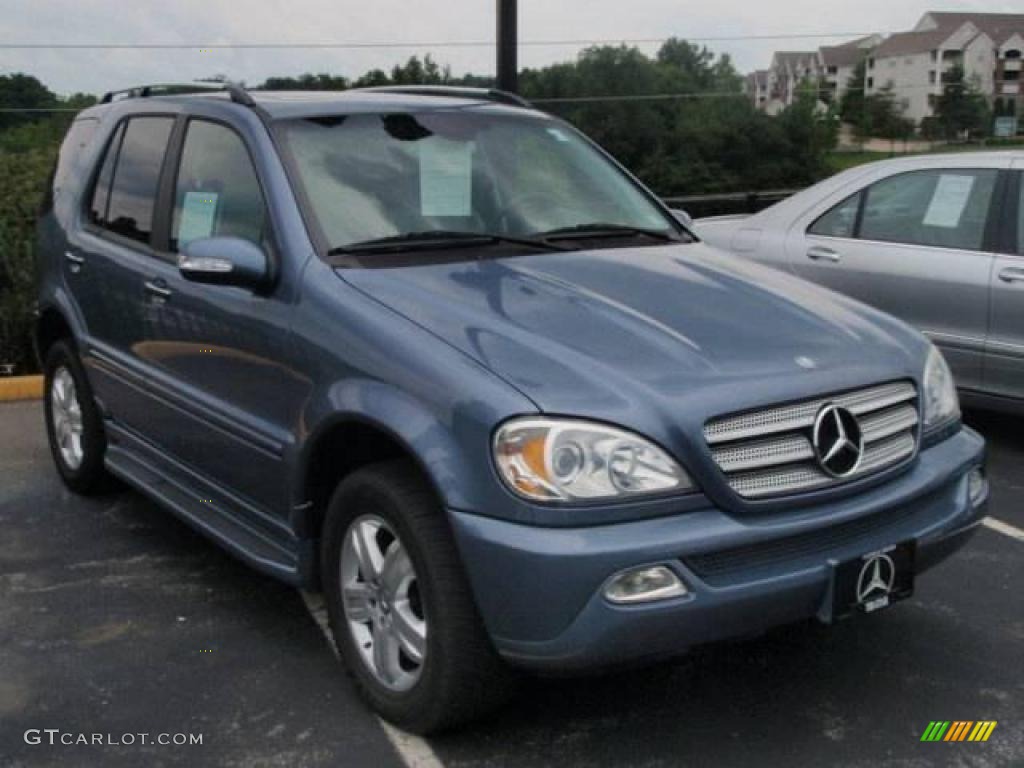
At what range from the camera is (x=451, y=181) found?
4055 millimetres

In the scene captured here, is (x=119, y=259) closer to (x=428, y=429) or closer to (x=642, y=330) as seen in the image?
(x=428, y=429)

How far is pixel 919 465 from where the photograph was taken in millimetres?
3314

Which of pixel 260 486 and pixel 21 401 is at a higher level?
pixel 260 486

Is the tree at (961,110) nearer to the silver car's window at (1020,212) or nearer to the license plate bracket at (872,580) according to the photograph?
the silver car's window at (1020,212)

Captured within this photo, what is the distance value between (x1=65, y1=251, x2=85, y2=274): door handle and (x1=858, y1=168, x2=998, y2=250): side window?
159 inches

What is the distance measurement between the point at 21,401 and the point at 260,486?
4.47 meters

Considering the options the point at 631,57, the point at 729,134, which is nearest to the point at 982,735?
the point at 729,134

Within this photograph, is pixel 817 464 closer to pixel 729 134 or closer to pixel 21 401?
pixel 21 401

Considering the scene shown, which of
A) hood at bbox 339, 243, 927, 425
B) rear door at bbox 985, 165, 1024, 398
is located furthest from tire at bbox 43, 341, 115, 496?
rear door at bbox 985, 165, 1024, 398

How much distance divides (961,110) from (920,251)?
346 feet

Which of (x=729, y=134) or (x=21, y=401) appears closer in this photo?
(x=21, y=401)

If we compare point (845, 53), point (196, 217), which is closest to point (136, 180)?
point (196, 217)
